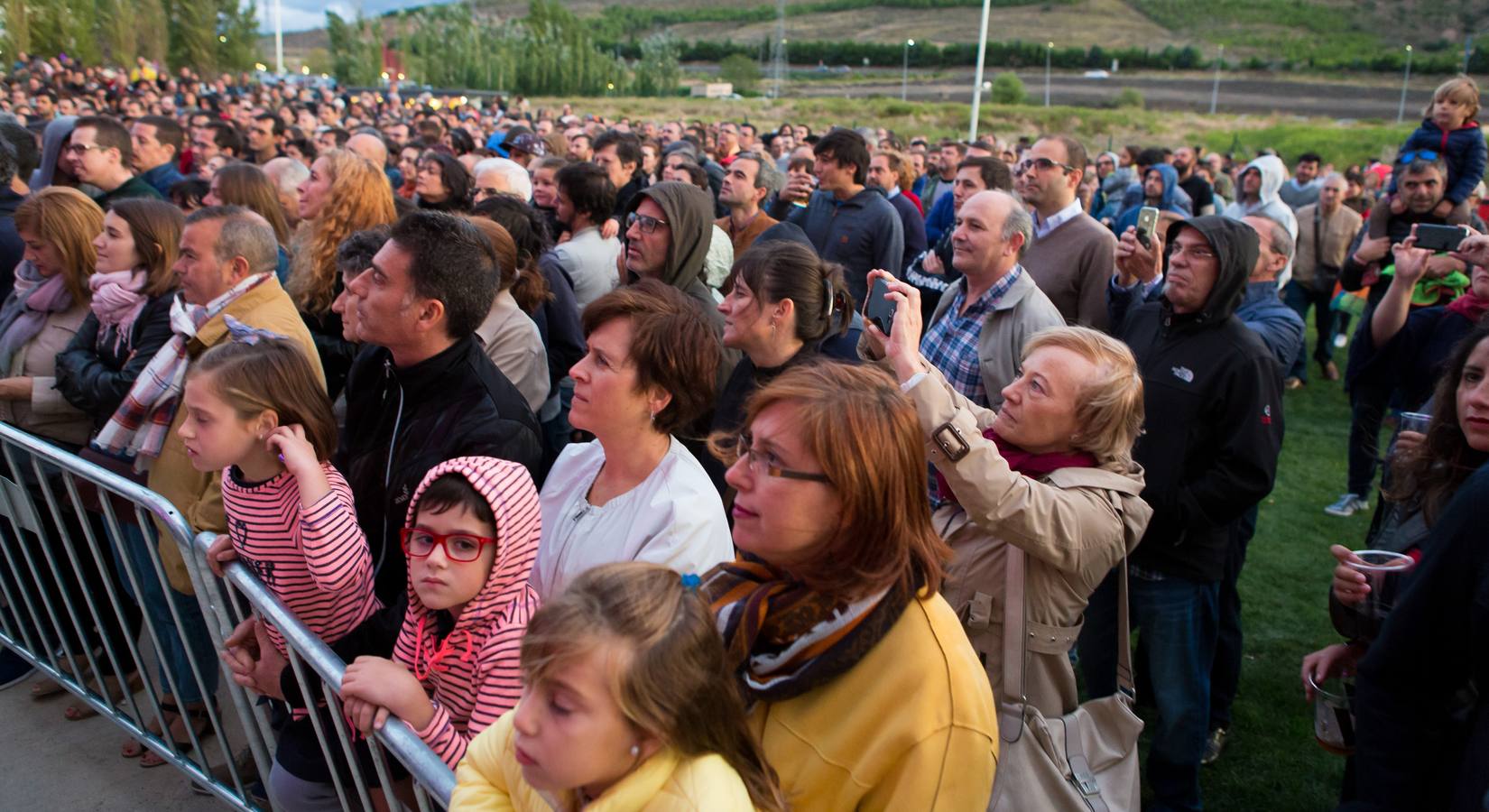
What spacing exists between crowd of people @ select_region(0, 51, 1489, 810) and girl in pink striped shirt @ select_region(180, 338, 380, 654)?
11mm

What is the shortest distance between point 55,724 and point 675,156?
603 cm

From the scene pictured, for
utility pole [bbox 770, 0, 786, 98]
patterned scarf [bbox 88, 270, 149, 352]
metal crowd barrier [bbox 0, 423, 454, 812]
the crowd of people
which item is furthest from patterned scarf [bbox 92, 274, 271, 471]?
utility pole [bbox 770, 0, 786, 98]

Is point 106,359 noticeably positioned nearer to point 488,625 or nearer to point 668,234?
point 668,234

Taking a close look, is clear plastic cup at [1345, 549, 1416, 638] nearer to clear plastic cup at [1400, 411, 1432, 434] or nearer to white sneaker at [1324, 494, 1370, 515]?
clear plastic cup at [1400, 411, 1432, 434]

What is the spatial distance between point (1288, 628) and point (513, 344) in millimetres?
4256

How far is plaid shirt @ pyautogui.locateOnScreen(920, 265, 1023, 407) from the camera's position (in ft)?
13.5

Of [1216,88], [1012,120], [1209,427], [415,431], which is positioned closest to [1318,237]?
[1209,427]

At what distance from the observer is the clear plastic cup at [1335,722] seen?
2.54 metres

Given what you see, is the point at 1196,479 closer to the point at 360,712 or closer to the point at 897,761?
the point at 897,761

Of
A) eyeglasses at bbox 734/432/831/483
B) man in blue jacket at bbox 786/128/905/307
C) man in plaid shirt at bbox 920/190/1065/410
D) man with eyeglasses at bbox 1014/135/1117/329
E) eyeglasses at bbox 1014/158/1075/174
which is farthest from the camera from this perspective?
man in blue jacket at bbox 786/128/905/307

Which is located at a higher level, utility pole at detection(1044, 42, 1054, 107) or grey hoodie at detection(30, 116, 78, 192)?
grey hoodie at detection(30, 116, 78, 192)

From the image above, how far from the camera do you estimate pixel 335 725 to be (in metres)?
2.49

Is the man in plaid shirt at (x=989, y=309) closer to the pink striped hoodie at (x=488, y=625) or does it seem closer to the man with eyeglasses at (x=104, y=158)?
the pink striped hoodie at (x=488, y=625)

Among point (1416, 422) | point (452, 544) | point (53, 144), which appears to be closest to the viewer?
point (452, 544)
